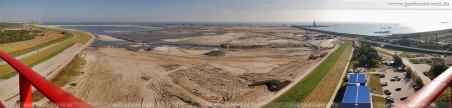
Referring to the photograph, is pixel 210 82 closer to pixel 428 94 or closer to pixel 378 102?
pixel 378 102

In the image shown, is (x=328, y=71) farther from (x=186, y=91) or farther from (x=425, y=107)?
(x=425, y=107)

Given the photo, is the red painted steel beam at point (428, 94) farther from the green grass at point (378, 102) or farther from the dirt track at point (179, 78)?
the dirt track at point (179, 78)

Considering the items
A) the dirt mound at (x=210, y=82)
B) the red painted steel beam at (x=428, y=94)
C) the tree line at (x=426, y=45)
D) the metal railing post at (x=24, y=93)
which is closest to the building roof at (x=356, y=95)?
the dirt mound at (x=210, y=82)

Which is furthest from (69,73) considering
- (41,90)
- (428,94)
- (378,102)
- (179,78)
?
(428,94)

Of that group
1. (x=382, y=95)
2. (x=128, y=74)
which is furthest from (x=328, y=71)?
(x=128, y=74)

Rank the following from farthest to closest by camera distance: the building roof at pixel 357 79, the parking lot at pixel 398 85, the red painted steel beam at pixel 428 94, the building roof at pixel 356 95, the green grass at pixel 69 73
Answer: the green grass at pixel 69 73, the building roof at pixel 357 79, the parking lot at pixel 398 85, the building roof at pixel 356 95, the red painted steel beam at pixel 428 94

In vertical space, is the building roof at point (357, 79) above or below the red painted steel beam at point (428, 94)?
below
